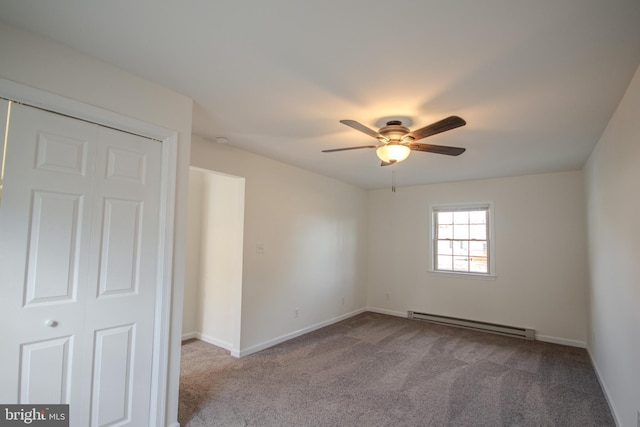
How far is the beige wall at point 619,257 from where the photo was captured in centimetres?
205

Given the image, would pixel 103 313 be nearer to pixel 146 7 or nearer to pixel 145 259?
pixel 145 259

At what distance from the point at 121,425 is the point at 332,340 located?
111 inches

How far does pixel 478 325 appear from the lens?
5000mm

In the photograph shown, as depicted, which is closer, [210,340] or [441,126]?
[441,126]

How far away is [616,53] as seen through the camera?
1717mm

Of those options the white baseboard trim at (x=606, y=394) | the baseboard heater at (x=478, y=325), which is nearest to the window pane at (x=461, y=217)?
the baseboard heater at (x=478, y=325)

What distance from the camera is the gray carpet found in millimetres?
2529

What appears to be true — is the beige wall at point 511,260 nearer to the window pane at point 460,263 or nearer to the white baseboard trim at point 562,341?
the white baseboard trim at point 562,341

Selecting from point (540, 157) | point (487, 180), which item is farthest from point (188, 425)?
point (487, 180)

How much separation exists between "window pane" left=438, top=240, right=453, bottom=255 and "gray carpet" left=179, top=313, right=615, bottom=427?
153 centimetres

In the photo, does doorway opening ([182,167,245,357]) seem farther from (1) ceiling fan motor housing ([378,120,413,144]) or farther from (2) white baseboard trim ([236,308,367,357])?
(1) ceiling fan motor housing ([378,120,413,144])

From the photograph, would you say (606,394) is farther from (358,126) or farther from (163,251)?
(163,251)

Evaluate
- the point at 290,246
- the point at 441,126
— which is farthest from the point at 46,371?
Result: the point at 290,246

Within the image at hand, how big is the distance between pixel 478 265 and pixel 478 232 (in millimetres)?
557
